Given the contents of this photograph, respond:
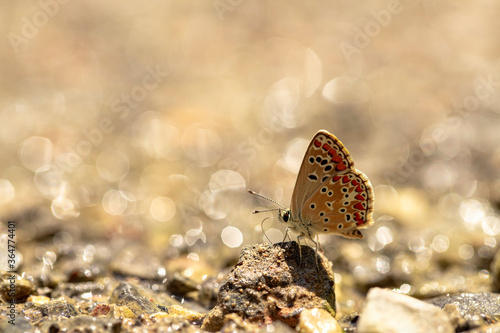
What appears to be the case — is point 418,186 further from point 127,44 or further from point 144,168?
point 127,44

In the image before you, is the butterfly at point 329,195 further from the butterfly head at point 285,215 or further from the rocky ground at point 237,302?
the rocky ground at point 237,302

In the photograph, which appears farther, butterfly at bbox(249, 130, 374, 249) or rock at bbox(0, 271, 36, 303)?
rock at bbox(0, 271, 36, 303)

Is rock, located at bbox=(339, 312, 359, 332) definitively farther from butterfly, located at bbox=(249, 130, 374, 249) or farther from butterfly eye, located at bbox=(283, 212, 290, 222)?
butterfly eye, located at bbox=(283, 212, 290, 222)

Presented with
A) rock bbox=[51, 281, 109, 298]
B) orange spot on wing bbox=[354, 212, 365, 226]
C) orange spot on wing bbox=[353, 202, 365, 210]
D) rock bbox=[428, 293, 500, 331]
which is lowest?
A: rock bbox=[51, 281, 109, 298]

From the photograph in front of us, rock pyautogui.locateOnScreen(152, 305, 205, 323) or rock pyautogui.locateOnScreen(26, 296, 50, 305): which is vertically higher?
rock pyautogui.locateOnScreen(152, 305, 205, 323)

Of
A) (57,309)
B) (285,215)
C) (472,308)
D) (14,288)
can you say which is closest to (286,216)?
(285,215)

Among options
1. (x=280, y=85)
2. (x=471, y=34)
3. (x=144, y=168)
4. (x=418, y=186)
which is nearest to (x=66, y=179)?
(x=144, y=168)

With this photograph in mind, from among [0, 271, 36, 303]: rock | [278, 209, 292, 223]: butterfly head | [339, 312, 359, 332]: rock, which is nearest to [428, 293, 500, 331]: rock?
[339, 312, 359, 332]: rock
